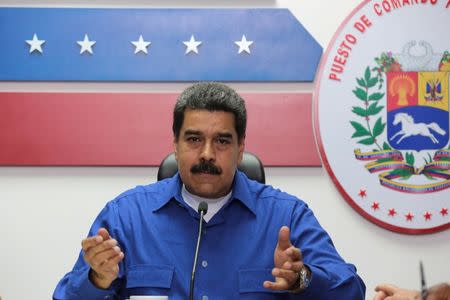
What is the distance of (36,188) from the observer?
3.18m

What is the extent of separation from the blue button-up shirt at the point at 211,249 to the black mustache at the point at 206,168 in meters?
0.11

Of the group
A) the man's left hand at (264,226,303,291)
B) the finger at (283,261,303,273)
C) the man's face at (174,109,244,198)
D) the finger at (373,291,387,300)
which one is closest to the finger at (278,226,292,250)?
the man's left hand at (264,226,303,291)

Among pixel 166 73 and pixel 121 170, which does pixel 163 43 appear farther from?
pixel 121 170

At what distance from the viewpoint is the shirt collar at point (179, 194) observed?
2.04 meters

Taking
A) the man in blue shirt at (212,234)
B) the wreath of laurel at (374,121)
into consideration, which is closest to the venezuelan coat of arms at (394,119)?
the wreath of laurel at (374,121)

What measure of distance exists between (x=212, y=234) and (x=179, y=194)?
Answer: 0.67 feet

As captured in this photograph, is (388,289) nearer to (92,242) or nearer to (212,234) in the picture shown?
(212,234)

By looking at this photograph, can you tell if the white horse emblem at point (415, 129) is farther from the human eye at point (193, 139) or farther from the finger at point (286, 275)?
the finger at point (286, 275)

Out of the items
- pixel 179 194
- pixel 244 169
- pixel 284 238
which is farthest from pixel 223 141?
pixel 284 238

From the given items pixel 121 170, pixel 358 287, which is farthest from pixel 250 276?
pixel 121 170

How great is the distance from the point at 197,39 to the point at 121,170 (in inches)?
33.6

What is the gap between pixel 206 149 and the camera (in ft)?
6.65

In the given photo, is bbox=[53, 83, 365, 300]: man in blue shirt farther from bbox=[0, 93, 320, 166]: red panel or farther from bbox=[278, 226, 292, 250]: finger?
bbox=[0, 93, 320, 166]: red panel

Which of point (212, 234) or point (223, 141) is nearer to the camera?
point (212, 234)
